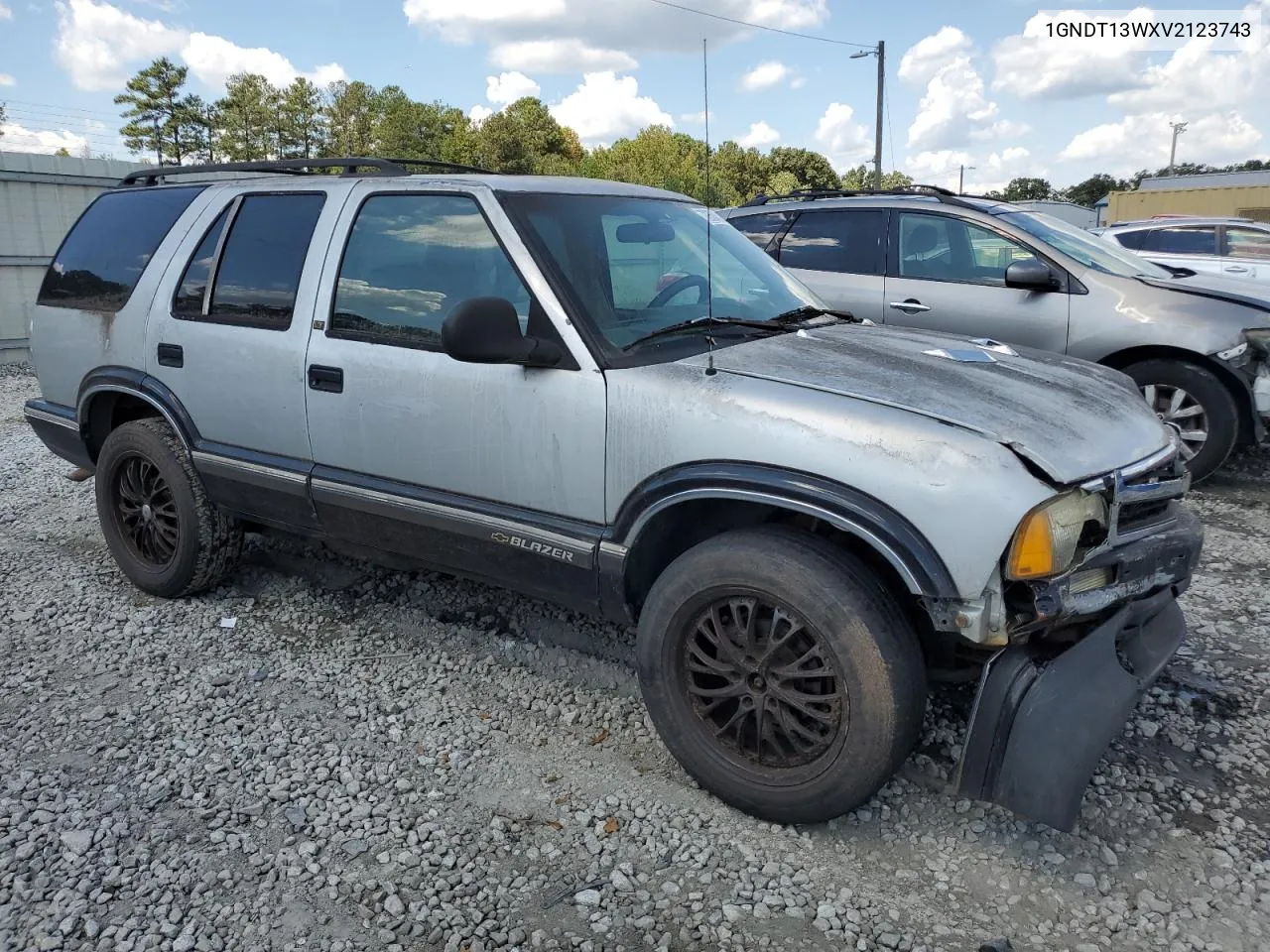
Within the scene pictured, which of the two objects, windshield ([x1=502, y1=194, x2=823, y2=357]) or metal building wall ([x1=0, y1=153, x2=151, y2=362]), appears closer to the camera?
windshield ([x1=502, y1=194, x2=823, y2=357])

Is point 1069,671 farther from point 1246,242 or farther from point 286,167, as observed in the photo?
point 1246,242

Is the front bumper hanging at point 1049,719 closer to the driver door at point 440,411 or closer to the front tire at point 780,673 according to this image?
the front tire at point 780,673

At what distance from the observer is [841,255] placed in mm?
6680

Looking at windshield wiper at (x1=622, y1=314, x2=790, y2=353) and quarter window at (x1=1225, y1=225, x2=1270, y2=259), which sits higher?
quarter window at (x1=1225, y1=225, x2=1270, y2=259)

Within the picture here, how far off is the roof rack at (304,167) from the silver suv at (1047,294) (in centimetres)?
329

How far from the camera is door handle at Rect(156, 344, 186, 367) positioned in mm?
4101

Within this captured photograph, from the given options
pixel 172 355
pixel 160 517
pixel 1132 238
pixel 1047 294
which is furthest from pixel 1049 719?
pixel 1132 238

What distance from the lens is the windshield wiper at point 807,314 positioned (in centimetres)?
353

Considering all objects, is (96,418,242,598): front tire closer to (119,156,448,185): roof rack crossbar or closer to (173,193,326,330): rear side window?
(173,193,326,330): rear side window

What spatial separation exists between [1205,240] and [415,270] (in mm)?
11811

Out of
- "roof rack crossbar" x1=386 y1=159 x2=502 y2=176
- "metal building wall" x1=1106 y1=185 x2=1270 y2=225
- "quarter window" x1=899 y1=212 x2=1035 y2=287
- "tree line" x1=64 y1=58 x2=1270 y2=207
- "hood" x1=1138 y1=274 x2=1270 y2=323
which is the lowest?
"hood" x1=1138 y1=274 x2=1270 y2=323

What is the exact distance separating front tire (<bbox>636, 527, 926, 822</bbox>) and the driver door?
439 mm

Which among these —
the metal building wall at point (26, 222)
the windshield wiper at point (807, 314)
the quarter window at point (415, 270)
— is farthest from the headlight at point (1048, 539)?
the metal building wall at point (26, 222)

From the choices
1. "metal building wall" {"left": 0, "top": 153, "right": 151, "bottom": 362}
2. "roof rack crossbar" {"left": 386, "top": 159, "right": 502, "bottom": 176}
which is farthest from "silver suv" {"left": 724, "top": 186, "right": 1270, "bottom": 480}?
"metal building wall" {"left": 0, "top": 153, "right": 151, "bottom": 362}
